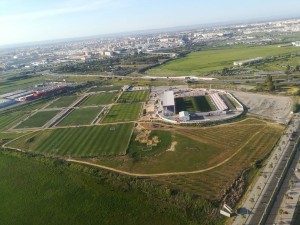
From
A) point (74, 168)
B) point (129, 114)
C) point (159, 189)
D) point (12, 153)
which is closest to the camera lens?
point (159, 189)

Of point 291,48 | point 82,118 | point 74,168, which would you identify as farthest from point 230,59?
point 74,168

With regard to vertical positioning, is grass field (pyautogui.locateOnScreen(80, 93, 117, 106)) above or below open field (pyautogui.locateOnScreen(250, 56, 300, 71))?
above

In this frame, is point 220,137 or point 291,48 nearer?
point 220,137

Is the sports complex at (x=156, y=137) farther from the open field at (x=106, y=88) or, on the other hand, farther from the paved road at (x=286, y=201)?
the open field at (x=106, y=88)

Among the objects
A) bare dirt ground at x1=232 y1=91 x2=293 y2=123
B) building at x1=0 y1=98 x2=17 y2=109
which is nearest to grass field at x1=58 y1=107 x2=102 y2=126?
building at x1=0 y1=98 x2=17 y2=109

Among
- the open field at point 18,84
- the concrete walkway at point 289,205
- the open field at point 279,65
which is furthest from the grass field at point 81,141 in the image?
the open field at point 279,65

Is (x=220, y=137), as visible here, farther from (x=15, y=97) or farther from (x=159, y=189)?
(x=15, y=97)

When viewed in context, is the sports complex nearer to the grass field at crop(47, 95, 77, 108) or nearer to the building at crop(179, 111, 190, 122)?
the building at crop(179, 111, 190, 122)
